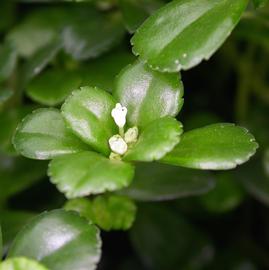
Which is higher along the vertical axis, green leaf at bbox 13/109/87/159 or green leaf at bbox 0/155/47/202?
green leaf at bbox 13/109/87/159

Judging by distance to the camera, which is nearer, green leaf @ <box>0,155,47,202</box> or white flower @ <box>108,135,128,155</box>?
white flower @ <box>108,135,128,155</box>

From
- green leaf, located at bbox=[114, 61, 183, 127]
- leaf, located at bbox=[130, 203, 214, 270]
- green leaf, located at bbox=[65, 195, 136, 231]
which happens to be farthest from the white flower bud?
leaf, located at bbox=[130, 203, 214, 270]

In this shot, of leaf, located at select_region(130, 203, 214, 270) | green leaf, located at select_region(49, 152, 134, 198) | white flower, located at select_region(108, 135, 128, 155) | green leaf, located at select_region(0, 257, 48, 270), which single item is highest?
green leaf, located at select_region(49, 152, 134, 198)

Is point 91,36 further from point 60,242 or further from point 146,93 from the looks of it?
point 60,242

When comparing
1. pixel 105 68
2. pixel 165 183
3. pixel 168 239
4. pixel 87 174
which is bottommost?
pixel 168 239

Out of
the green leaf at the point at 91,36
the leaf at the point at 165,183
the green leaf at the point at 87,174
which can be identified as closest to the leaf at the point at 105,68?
the green leaf at the point at 91,36

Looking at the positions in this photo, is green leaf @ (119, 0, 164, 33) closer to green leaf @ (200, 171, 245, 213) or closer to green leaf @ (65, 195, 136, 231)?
green leaf @ (65, 195, 136, 231)

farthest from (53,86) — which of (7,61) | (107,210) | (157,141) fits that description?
(157,141)
